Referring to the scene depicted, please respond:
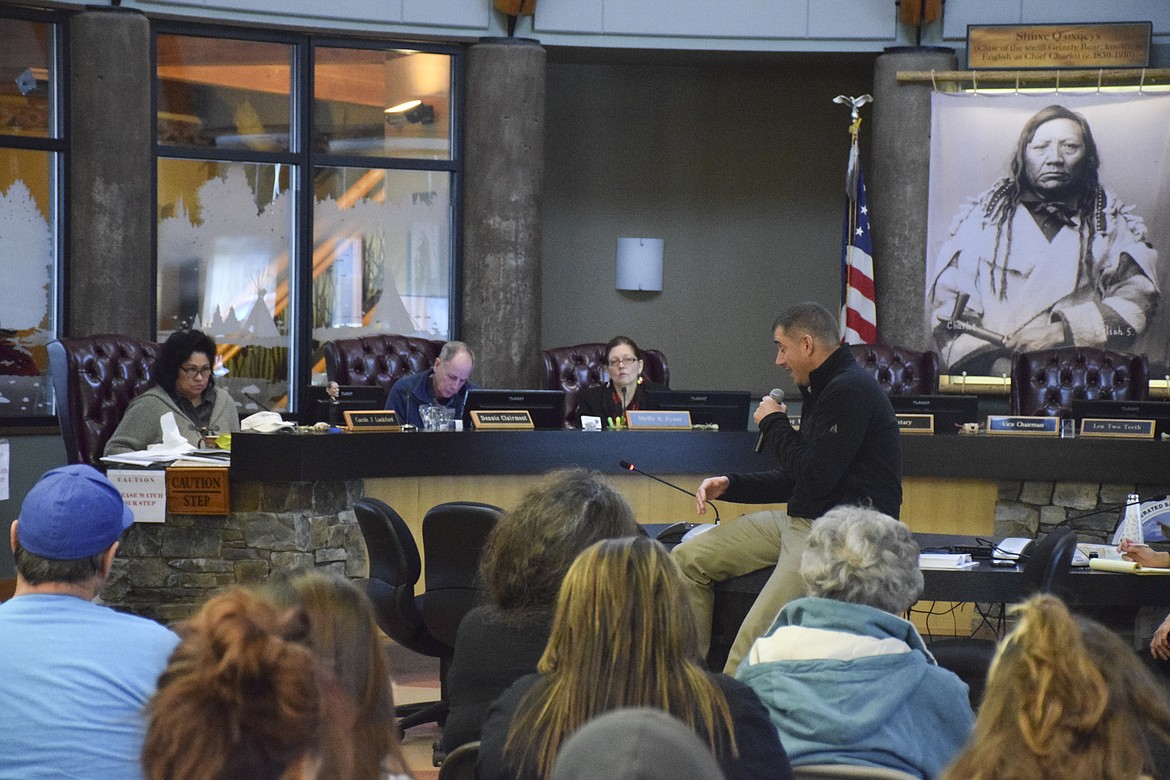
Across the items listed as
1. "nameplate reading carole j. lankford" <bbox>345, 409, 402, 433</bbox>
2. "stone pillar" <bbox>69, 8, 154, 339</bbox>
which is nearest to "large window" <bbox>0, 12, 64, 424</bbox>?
"stone pillar" <bbox>69, 8, 154, 339</bbox>

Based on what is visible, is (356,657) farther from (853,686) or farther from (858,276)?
(858,276)

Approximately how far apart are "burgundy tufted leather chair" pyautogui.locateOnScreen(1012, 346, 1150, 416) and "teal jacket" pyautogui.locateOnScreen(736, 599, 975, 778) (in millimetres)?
5494

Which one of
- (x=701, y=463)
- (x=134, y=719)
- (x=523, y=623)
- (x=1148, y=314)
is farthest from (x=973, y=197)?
(x=134, y=719)

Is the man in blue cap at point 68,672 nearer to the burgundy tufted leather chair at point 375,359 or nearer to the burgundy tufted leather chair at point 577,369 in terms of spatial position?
the burgundy tufted leather chair at point 375,359

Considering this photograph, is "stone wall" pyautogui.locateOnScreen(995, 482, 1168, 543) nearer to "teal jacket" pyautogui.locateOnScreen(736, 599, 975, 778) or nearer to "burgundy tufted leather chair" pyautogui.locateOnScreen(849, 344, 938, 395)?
"burgundy tufted leather chair" pyautogui.locateOnScreen(849, 344, 938, 395)

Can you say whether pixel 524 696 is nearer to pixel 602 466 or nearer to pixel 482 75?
pixel 602 466

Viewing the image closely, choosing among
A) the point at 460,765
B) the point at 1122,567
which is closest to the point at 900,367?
the point at 1122,567

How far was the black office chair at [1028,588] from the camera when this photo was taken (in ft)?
11.9

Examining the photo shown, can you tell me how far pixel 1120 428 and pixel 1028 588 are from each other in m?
2.65

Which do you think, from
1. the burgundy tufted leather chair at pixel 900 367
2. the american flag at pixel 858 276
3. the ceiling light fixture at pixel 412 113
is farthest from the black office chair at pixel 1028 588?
the ceiling light fixture at pixel 412 113

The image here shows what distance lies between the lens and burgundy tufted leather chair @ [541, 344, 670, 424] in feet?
25.1

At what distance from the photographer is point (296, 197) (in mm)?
8773

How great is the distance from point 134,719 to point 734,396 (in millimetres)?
4718

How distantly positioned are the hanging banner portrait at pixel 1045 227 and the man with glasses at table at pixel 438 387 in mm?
3471
